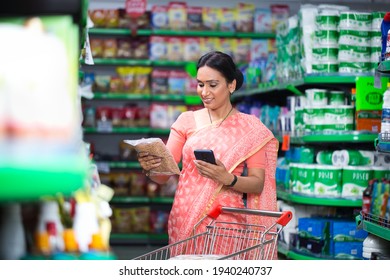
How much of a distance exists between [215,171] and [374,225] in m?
1.04

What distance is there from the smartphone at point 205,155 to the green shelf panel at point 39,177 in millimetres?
1740

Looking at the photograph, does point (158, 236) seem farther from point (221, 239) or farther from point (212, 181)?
point (221, 239)

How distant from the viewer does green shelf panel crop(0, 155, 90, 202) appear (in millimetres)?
1258

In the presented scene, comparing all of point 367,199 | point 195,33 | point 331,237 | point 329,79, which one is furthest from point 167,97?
point 367,199

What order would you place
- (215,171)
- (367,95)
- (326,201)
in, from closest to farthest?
(215,171)
(367,95)
(326,201)

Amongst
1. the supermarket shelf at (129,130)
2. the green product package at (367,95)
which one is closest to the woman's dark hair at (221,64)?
the green product package at (367,95)

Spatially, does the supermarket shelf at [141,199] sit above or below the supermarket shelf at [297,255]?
below

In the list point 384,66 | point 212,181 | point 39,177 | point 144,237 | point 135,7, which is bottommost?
point 144,237

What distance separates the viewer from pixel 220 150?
11.0 feet

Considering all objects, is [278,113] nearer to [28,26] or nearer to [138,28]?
[138,28]

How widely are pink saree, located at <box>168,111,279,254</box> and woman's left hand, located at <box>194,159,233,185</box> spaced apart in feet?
0.42

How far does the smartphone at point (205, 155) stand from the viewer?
3.09 m

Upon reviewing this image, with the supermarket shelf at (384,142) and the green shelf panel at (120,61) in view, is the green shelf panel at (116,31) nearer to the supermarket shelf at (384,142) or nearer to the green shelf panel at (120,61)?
the green shelf panel at (120,61)

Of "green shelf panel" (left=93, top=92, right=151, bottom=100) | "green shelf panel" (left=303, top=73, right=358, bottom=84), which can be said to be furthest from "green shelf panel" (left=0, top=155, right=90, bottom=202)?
"green shelf panel" (left=93, top=92, right=151, bottom=100)
